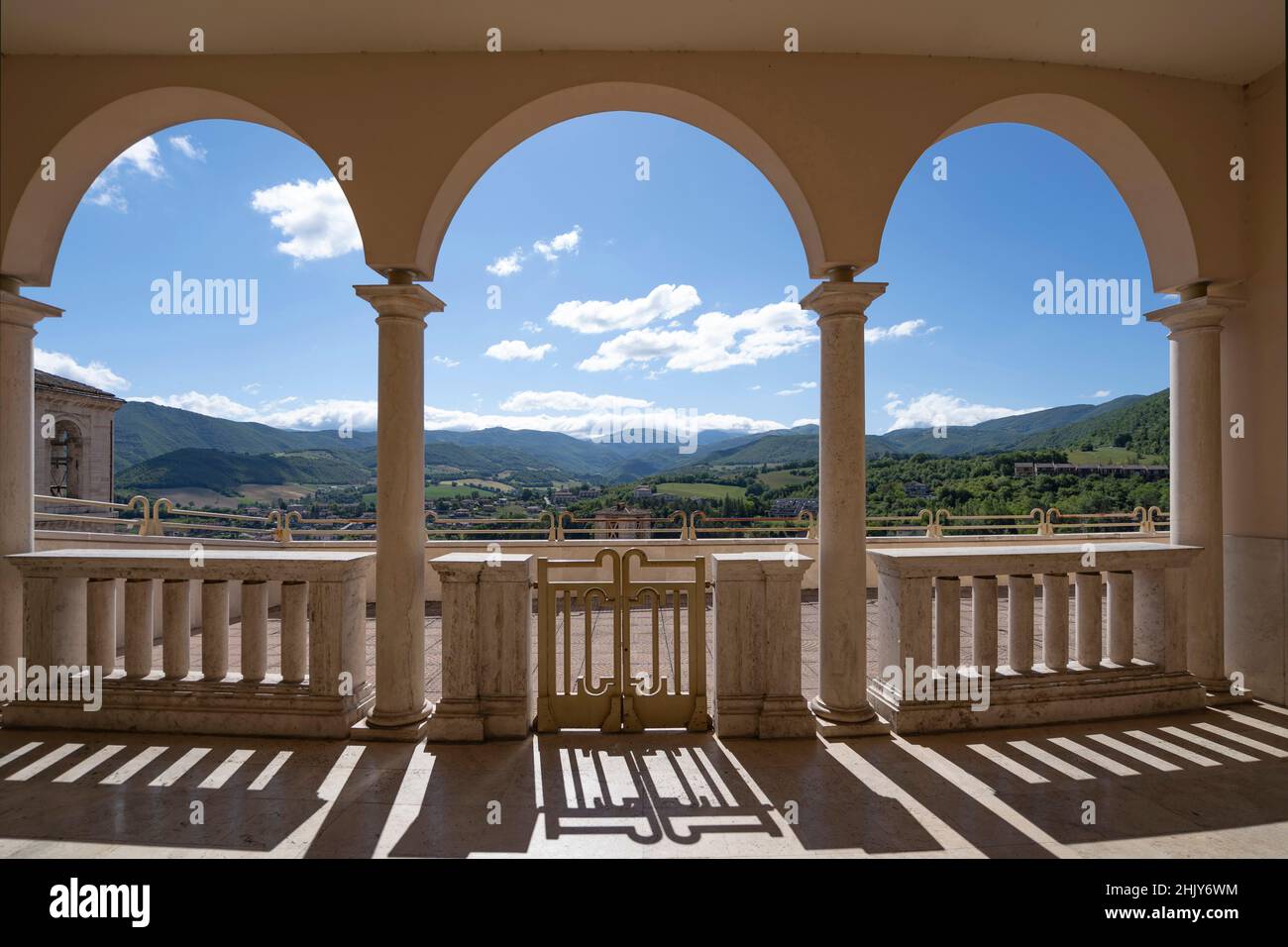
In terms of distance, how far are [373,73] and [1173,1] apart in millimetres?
6289

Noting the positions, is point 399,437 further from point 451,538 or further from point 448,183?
point 451,538

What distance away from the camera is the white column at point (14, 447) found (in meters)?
4.89

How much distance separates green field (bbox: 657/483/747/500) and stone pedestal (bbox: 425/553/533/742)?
23.0ft

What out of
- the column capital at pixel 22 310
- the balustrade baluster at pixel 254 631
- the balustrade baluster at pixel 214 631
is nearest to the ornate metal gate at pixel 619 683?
the balustrade baluster at pixel 254 631

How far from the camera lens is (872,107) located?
15.6 ft

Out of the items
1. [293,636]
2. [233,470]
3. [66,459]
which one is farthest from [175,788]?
[66,459]

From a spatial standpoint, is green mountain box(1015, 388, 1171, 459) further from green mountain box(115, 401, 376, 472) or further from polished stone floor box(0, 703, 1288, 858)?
green mountain box(115, 401, 376, 472)

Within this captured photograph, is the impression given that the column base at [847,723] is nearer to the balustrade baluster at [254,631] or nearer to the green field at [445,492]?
the balustrade baluster at [254,631]

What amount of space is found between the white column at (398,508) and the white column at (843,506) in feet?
10.7

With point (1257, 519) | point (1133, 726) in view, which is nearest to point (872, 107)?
point (1257, 519)

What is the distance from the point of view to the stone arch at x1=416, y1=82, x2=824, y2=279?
4742 mm

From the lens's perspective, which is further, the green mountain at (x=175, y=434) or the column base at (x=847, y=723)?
the green mountain at (x=175, y=434)

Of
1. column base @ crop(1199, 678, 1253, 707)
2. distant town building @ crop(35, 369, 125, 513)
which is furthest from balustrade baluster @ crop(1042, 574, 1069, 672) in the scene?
distant town building @ crop(35, 369, 125, 513)

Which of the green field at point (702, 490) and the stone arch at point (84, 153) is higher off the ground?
the stone arch at point (84, 153)
